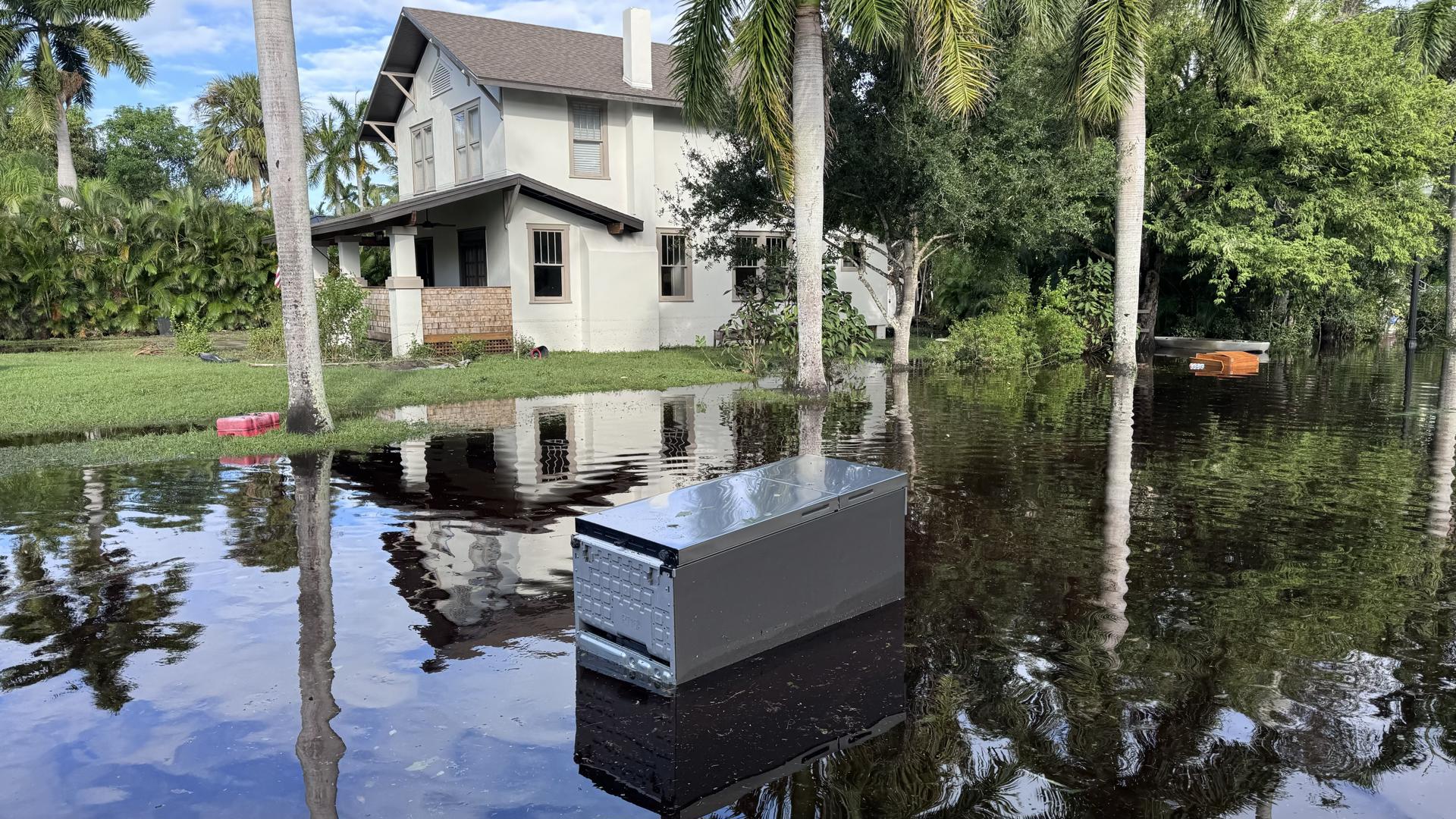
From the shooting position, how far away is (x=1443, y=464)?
11.2m

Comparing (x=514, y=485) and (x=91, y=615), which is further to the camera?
(x=514, y=485)

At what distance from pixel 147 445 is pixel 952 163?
525 inches

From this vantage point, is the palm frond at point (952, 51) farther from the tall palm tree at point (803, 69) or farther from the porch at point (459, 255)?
the porch at point (459, 255)

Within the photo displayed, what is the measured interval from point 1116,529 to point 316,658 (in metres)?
6.00

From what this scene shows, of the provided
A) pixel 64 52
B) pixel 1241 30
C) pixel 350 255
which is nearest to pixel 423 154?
pixel 350 255

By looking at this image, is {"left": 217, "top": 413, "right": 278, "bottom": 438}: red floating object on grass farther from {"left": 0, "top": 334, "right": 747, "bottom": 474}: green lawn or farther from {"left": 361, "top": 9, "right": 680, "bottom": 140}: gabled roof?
{"left": 361, "top": 9, "right": 680, "bottom": 140}: gabled roof

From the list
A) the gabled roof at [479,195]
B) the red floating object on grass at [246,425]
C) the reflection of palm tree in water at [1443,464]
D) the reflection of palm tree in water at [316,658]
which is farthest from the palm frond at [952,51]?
the gabled roof at [479,195]

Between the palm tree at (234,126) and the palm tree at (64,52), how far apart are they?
840cm

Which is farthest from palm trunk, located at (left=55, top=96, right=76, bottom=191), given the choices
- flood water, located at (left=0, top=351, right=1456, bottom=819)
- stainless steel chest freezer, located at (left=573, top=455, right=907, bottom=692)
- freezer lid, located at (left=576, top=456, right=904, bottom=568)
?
stainless steel chest freezer, located at (left=573, top=455, right=907, bottom=692)

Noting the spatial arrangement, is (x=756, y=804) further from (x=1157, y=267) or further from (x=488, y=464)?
(x=1157, y=267)

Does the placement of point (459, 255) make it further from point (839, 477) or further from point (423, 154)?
point (839, 477)

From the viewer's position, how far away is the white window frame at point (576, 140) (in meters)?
26.1

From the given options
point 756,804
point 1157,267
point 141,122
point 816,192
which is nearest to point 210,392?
point 816,192

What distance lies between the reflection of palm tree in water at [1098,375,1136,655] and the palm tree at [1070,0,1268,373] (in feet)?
23.9
